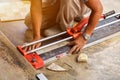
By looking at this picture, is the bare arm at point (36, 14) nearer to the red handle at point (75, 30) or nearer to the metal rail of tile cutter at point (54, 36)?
the metal rail of tile cutter at point (54, 36)

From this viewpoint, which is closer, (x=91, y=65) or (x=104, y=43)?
(x=91, y=65)

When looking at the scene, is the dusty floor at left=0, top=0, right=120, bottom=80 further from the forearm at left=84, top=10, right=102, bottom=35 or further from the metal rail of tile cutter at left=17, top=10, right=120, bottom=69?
the forearm at left=84, top=10, right=102, bottom=35

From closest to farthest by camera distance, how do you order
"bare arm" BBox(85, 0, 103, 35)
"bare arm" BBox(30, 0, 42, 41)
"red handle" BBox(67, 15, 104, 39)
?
"bare arm" BBox(85, 0, 103, 35) < "bare arm" BBox(30, 0, 42, 41) < "red handle" BBox(67, 15, 104, 39)

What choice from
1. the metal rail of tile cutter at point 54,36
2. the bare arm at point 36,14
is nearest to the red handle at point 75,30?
the metal rail of tile cutter at point 54,36

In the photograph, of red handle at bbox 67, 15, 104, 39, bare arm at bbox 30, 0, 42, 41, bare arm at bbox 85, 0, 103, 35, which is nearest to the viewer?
bare arm at bbox 85, 0, 103, 35

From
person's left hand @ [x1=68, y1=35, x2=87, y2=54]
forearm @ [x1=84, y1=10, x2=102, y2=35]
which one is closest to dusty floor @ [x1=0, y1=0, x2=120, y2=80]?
person's left hand @ [x1=68, y1=35, x2=87, y2=54]

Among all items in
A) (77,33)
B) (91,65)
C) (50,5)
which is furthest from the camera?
(50,5)

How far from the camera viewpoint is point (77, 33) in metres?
2.04

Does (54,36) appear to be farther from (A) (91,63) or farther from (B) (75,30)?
(A) (91,63)

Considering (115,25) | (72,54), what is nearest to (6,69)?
(72,54)

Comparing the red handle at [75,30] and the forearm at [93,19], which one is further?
the red handle at [75,30]

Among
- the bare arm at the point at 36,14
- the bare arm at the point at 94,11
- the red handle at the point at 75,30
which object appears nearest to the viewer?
the bare arm at the point at 94,11

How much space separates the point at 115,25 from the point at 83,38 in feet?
1.65

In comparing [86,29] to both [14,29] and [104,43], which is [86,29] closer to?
[104,43]
